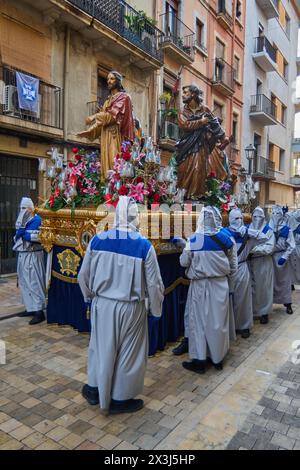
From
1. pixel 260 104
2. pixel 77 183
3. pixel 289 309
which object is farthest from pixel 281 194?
pixel 77 183

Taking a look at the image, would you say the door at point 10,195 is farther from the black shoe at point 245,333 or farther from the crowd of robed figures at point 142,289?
the black shoe at point 245,333

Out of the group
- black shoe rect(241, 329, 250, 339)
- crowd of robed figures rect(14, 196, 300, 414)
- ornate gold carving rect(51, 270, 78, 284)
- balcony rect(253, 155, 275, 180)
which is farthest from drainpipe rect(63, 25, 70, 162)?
balcony rect(253, 155, 275, 180)

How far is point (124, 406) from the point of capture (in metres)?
→ 3.15

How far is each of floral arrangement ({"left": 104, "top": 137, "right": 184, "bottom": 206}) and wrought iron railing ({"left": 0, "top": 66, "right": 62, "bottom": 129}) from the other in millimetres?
5476

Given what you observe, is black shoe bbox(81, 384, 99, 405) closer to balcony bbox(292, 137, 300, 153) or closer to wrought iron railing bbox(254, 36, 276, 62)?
wrought iron railing bbox(254, 36, 276, 62)

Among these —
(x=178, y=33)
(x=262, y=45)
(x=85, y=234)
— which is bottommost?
(x=85, y=234)

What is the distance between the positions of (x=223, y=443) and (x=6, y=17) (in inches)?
395

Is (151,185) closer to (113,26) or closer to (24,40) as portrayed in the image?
(24,40)

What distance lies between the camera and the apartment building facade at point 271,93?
71.2ft

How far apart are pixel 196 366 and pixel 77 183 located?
295 centimetres

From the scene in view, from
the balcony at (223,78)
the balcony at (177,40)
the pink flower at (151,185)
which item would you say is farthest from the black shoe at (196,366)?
the balcony at (223,78)

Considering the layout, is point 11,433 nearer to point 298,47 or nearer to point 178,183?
point 178,183

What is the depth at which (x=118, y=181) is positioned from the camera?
177 inches

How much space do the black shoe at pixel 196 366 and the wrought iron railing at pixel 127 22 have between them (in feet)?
31.7
